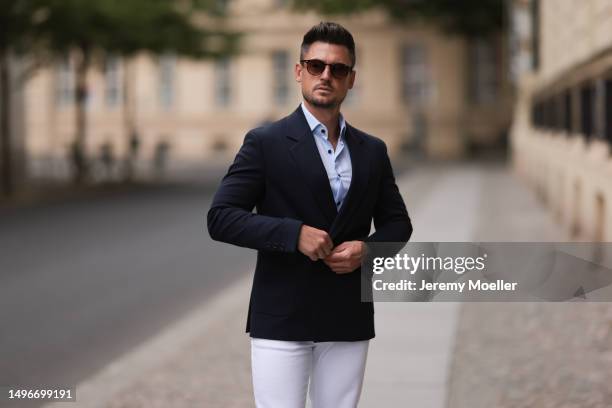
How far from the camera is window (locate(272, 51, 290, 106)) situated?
4788 cm

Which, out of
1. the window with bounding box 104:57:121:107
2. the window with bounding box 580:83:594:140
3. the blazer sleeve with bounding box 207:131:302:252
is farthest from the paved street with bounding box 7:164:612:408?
the window with bounding box 104:57:121:107

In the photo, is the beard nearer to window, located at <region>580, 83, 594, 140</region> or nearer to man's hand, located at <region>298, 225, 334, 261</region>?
man's hand, located at <region>298, 225, 334, 261</region>

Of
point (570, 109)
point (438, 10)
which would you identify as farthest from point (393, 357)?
point (438, 10)

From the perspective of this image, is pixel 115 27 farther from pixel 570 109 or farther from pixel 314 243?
pixel 314 243

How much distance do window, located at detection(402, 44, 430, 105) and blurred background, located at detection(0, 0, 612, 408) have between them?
65 mm

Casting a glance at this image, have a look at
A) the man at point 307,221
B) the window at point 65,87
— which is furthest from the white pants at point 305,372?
the window at point 65,87

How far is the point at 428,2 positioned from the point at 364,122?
9.29 metres

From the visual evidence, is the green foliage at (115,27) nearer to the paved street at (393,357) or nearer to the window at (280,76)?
the paved street at (393,357)

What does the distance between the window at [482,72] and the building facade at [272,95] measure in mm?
44

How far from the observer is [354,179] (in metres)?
3.08

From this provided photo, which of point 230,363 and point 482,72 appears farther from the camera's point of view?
point 482,72

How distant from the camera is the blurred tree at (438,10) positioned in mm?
36344

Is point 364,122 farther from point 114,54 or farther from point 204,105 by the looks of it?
point 114,54

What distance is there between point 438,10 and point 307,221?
3547 cm
